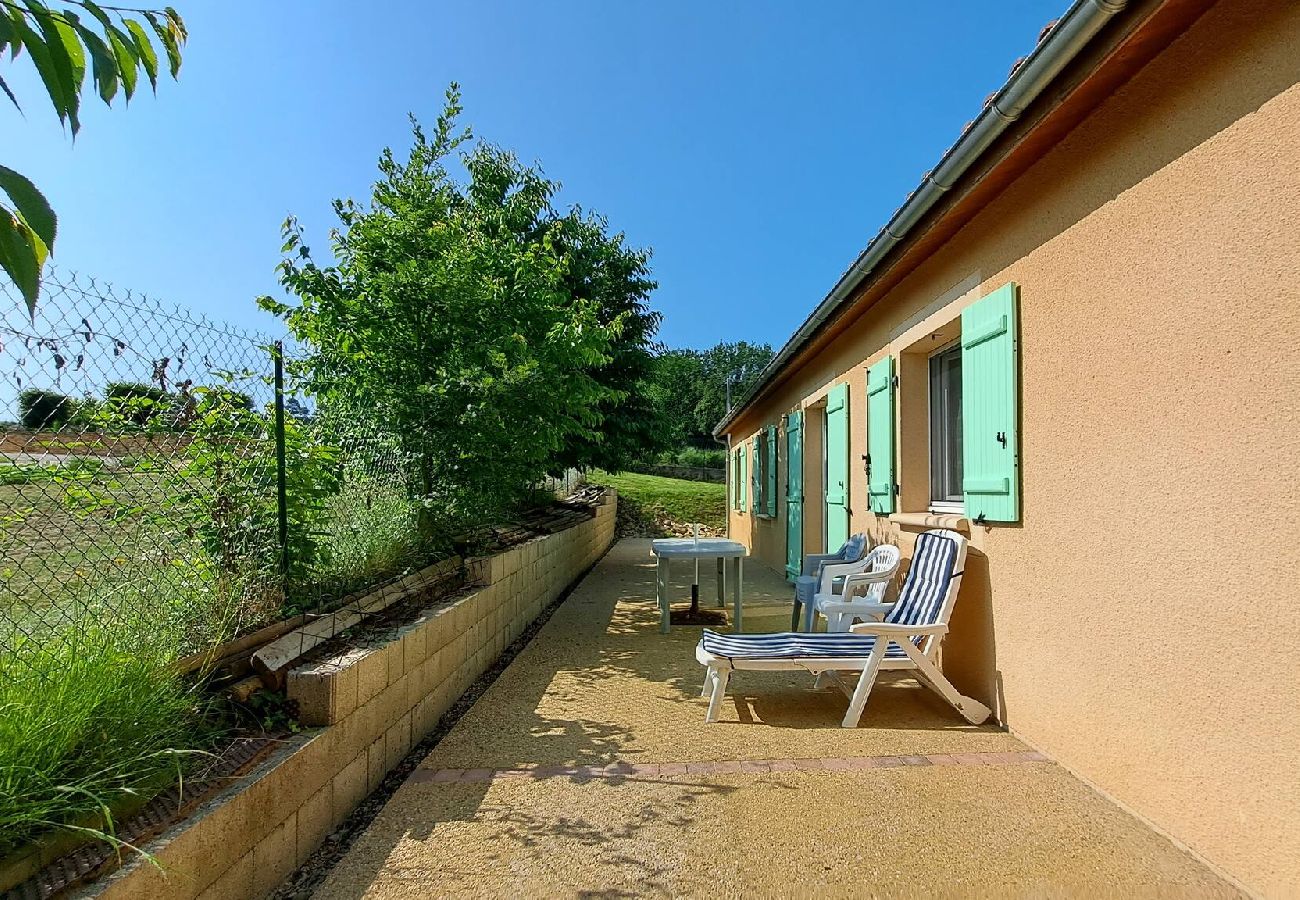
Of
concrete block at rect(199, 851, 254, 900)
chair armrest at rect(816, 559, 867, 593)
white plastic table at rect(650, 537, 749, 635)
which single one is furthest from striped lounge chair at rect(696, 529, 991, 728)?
concrete block at rect(199, 851, 254, 900)

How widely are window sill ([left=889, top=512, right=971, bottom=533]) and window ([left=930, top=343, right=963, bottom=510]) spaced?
0.57 feet

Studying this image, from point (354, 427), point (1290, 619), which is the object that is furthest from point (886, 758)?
point (354, 427)

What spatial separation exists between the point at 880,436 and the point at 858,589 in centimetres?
121

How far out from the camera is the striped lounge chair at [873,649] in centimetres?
390

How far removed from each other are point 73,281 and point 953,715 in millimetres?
4597

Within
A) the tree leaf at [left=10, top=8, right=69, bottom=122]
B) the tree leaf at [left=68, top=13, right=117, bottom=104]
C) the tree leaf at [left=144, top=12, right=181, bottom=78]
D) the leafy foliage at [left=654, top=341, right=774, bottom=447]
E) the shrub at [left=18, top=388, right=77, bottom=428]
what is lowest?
the shrub at [left=18, top=388, right=77, bottom=428]

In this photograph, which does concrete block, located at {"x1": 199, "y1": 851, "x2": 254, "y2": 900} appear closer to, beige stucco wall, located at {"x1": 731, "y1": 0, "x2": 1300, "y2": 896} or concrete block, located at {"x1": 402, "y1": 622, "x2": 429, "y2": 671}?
concrete block, located at {"x1": 402, "y1": 622, "x2": 429, "y2": 671}

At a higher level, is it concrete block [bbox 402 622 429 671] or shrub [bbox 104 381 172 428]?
shrub [bbox 104 381 172 428]

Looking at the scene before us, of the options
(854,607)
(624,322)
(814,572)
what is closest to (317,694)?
(854,607)

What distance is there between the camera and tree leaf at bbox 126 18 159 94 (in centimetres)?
101

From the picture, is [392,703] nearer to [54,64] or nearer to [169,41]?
[169,41]

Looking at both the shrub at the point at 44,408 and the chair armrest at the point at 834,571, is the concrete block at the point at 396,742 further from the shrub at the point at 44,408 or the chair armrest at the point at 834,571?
the chair armrest at the point at 834,571

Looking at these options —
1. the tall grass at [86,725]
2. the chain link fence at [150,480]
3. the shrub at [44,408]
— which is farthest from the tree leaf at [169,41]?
the shrub at [44,408]

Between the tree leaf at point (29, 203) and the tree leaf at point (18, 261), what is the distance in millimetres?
40
